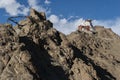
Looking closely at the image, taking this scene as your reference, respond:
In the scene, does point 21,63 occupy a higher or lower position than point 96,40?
lower

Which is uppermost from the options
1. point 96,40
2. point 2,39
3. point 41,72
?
point 96,40

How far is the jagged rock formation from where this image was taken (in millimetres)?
103350

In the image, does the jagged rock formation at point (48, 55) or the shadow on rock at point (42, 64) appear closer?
the jagged rock formation at point (48, 55)

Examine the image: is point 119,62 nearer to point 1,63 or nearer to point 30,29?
point 30,29

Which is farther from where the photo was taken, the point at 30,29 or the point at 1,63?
the point at 30,29

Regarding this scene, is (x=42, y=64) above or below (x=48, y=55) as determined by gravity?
below

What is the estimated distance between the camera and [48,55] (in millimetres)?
123375

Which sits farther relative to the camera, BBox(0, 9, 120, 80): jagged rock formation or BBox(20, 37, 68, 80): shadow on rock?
BBox(20, 37, 68, 80): shadow on rock

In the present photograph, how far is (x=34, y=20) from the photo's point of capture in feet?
451

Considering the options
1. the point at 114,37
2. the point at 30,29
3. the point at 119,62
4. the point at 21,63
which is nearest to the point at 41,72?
the point at 21,63

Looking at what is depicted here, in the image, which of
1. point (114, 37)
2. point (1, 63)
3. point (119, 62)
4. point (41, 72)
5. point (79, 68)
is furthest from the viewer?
point (114, 37)

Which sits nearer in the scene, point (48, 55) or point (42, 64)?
point (42, 64)

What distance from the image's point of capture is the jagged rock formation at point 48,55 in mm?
103350

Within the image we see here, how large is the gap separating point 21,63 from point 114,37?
313ft
